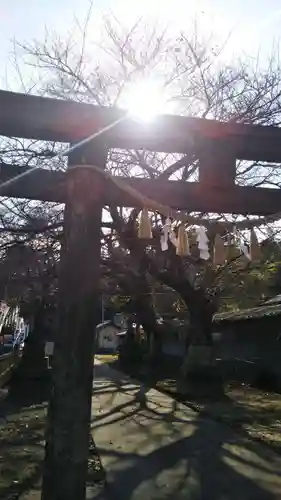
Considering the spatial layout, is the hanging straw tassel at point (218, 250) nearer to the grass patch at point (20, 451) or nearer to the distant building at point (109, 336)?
the grass patch at point (20, 451)

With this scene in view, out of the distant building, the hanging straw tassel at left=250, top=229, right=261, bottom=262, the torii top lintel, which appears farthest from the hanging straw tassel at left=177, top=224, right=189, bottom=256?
the distant building

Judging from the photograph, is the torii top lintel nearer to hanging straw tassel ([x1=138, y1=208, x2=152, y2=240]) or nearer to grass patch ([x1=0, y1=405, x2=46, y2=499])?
hanging straw tassel ([x1=138, y1=208, x2=152, y2=240])

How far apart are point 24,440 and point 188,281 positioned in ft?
27.5

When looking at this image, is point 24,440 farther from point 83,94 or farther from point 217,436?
point 83,94

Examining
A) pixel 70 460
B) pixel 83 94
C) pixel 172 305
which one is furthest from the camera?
pixel 172 305

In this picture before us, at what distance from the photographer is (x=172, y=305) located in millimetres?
32500

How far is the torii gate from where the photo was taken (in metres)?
4.10

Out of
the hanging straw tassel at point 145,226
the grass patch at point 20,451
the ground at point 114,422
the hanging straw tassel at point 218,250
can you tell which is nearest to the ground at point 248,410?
the ground at point 114,422

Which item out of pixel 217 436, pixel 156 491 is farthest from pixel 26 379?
pixel 156 491

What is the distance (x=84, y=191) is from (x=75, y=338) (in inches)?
46.7

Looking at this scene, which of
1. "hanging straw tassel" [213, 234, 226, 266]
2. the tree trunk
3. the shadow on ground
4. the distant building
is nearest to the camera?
the tree trunk

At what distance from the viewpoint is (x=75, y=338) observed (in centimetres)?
420

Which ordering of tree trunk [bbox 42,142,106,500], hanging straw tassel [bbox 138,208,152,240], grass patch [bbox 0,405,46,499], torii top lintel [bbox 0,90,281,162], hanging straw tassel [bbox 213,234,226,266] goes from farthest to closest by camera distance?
grass patch [bbox 0,405,46,499] < hanging straw tassel [bbox 213,234,226,266] < hanging straw tassel [bbox 138,208,152,240] < torii top lintel [bbox 0,90,281,162] < tree trunk [bbox 42,142,106,500]

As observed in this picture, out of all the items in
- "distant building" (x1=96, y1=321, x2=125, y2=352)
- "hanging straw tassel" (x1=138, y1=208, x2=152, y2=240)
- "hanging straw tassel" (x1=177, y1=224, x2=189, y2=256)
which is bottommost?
"hanging straw tassel" (x1=177, y1=224, x2=189, y2=256)
